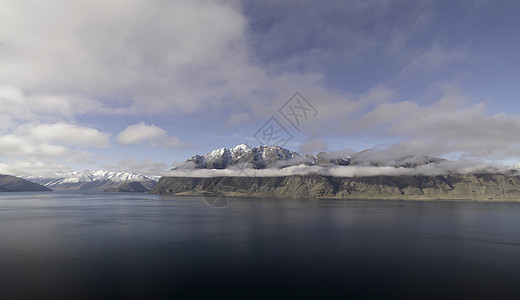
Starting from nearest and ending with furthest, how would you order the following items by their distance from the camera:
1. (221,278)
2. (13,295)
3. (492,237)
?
(13,295), (221,278), (492,237)

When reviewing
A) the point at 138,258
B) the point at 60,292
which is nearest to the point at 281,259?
the point at 138,258

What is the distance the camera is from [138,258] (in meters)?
79.9

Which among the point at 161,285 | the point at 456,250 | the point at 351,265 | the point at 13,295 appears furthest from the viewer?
the point at 456,250

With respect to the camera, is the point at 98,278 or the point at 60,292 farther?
the point at 98,278

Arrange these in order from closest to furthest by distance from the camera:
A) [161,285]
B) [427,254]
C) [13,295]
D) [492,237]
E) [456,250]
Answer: [13,295]
[161,285]
[427,254]
[456,250]
[492,237]

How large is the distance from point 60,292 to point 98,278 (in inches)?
340

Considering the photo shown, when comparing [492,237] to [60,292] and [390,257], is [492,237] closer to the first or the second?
[390,257]

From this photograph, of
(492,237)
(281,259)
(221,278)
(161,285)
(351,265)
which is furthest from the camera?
(492,237)

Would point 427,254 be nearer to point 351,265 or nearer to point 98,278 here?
point 351,265

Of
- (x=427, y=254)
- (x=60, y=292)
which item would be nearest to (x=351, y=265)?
(x=427, y=254)

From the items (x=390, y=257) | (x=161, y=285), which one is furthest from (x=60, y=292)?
(x=390, y=257)

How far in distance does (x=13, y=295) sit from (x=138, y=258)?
101 feet

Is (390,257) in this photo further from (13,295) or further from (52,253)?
(52,253)

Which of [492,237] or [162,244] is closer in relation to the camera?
[162,244]
